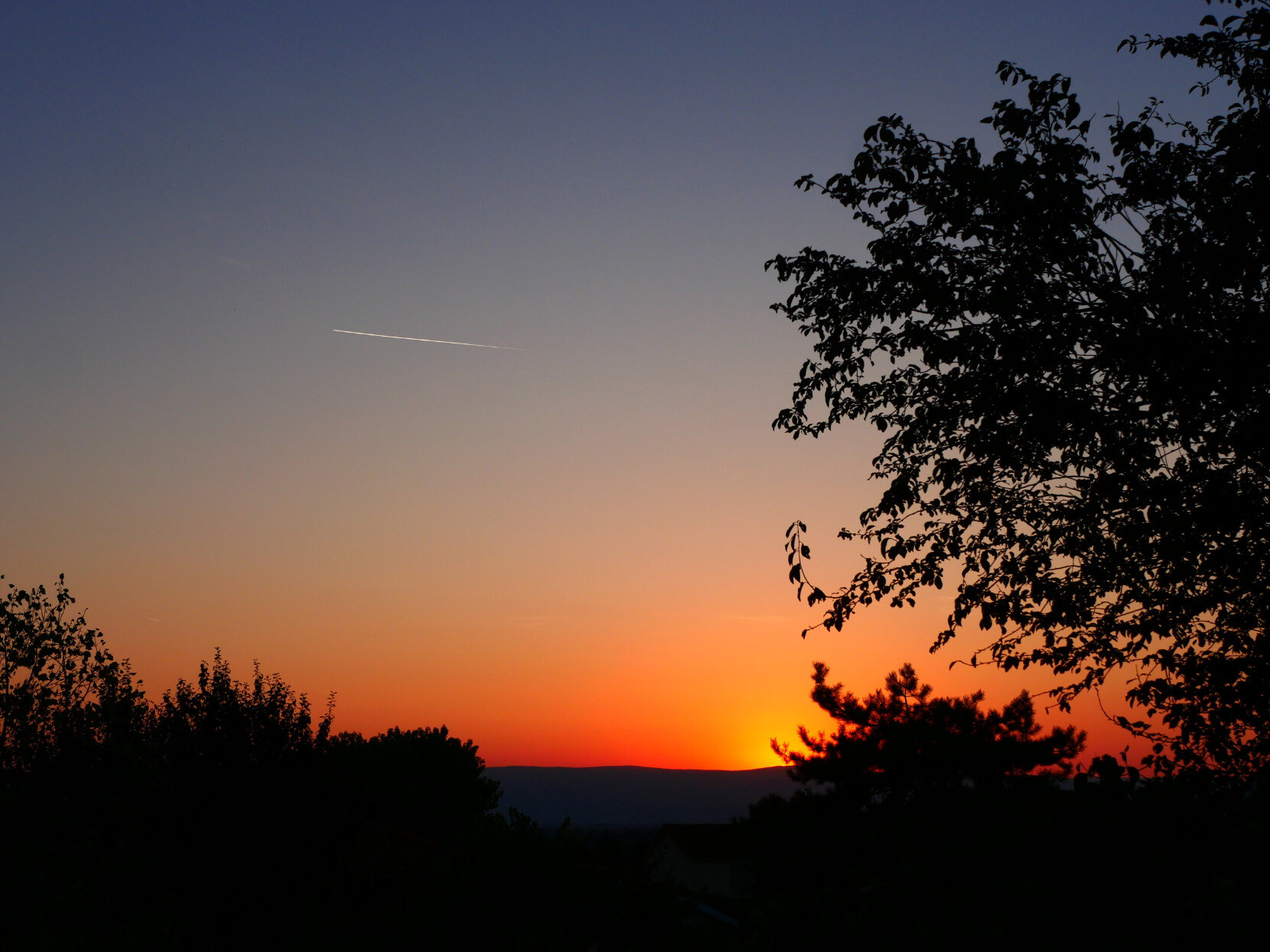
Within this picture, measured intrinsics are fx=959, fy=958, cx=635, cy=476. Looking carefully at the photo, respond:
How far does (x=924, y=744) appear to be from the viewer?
4028 centimetres

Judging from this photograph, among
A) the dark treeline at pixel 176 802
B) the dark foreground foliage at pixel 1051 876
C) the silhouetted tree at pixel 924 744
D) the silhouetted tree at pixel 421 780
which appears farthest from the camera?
the silhouetted tree at pixel 421 780

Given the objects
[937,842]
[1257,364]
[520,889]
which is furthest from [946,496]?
[937,842]

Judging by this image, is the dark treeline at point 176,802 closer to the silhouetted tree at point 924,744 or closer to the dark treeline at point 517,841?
the dark treeline at point 517,841

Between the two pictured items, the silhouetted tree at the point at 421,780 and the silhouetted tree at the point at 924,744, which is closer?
the silhouetted tree at the point at 924,744

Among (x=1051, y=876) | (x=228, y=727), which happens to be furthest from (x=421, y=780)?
(x=1051, y=876)

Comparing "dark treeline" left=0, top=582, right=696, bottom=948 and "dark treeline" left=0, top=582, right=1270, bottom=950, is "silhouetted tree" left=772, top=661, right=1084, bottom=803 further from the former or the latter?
"dark treeline" left=0, top=582, right=696, bottom=948

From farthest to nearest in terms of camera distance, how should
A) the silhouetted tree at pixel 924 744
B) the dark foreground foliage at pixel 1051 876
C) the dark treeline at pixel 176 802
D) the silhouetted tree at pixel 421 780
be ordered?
the silhouetted tree at pixel 421 780, the silhouetted tree at pixel 924 744, the dark treeline at pixel 176 802, the dark foreground foliage at pixel 1051 876

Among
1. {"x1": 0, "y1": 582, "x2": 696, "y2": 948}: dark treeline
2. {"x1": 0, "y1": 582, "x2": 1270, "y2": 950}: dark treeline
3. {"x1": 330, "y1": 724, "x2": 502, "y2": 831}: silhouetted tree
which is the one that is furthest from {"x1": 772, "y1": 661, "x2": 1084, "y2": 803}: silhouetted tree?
{"x1": 330, "y1": 724, "x2": 502, "y2": 831}: silhouetted tree

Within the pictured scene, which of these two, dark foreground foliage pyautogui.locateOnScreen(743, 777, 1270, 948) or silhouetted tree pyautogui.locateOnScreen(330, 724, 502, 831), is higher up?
dark foreground foliage pyautogui.locateOnScreen(743, 777, 1270, 948)

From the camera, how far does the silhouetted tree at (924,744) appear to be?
39719 millimetres

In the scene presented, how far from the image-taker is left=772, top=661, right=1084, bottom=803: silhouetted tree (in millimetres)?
39719

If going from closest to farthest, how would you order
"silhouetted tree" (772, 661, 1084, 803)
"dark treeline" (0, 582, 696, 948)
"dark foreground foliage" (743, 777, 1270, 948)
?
"dark foreground foliage" (743, 777, 1270, 948) → "dark treeline" (0, 582, 696, 948) → "silhouetted tree" (772, 661, 1084, 803)

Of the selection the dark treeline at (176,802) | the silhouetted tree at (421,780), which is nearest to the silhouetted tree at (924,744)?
the dark treeline at (176,802)

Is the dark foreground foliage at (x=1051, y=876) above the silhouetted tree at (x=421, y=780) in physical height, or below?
above
